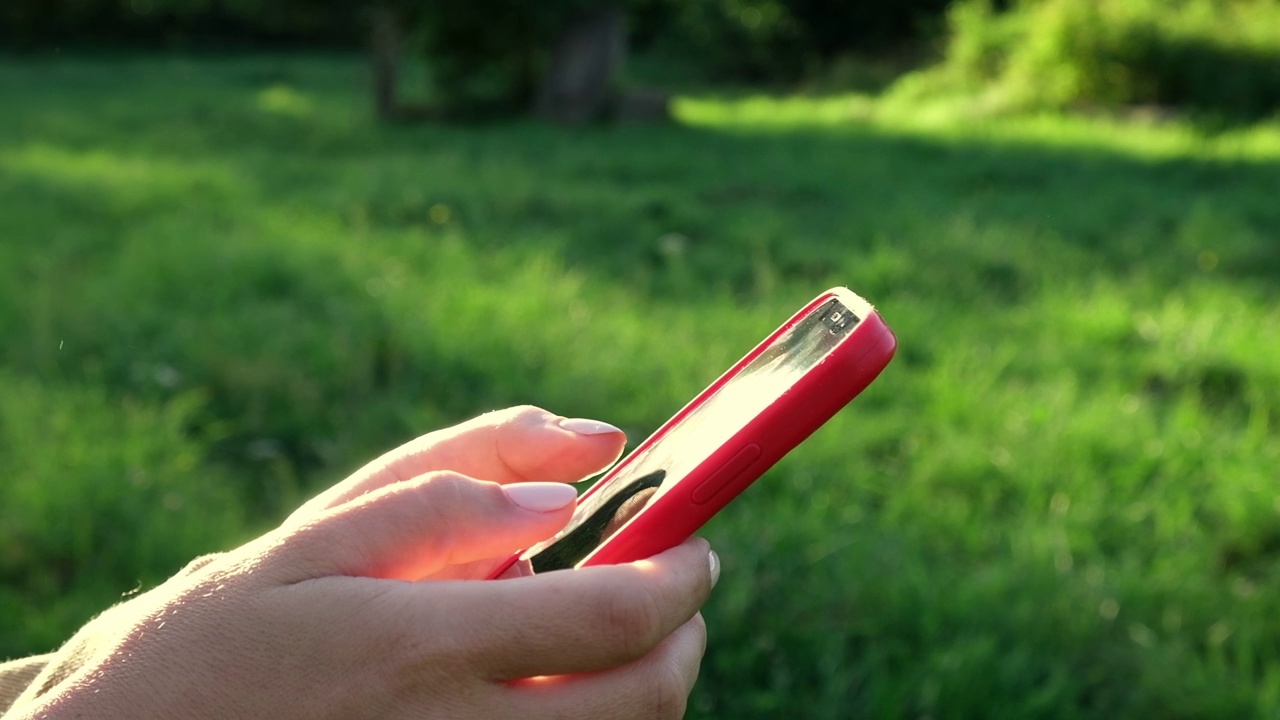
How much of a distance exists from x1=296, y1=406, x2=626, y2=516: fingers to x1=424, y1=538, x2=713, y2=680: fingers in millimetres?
200

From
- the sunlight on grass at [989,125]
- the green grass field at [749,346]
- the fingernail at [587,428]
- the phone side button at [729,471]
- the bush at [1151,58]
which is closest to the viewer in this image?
the phone side button at [729,471]

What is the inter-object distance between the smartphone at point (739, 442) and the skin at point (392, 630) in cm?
5

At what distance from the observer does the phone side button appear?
0.84 meters

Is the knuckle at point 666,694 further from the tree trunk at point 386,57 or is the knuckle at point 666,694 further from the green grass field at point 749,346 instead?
the tree trunk at point 386,57

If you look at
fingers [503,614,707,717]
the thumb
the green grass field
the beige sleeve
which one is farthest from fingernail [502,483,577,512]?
the green grass field

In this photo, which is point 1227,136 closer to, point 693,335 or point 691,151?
point 691,151

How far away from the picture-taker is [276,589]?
75 centimetres

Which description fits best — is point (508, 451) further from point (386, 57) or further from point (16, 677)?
point (386, 57)

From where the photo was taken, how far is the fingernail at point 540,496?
2.69 ft

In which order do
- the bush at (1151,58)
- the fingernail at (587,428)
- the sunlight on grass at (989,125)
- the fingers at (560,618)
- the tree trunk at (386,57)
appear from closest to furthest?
the fingers at (560,618) < the fingernail at (587,428) < the sunlight on grass at (989,125) < the bush at (1151,58) < the tree trunk at (386,57)

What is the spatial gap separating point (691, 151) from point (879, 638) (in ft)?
19.6

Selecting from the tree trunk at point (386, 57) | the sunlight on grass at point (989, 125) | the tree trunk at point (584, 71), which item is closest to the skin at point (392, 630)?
the sunlight on grass at point (989, 125)

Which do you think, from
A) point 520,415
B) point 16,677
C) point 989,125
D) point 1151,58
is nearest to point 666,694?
point 520,415

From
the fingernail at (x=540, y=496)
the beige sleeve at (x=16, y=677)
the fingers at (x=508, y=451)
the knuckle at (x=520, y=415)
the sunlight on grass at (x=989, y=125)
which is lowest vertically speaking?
the sunlight on grass at (x=989, y=125)
